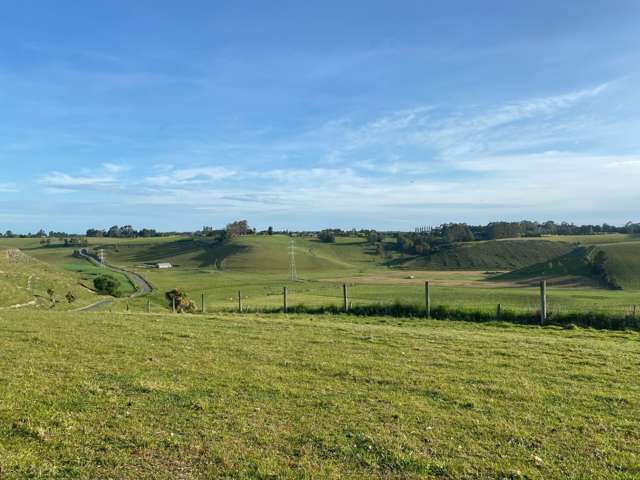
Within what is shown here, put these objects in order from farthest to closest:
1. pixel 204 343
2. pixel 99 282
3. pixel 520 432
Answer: pixel 99 282 → pixel 204 343 → pixel 520 432

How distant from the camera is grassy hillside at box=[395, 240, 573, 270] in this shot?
12888 cm

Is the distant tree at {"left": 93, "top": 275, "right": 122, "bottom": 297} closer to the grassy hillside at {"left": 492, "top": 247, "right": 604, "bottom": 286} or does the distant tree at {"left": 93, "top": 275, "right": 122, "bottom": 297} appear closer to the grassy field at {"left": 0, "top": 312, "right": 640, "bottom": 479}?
the grassy field at {"left": 0, "top": 312, "right": 640, "bottom": 479}

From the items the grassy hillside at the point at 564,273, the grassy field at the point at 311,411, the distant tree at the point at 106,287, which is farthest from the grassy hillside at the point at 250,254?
the grassy field at the point at 311,411

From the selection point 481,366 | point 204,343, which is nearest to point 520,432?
point 481,366

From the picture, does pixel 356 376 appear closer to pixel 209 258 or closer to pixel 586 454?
pixel 586 454

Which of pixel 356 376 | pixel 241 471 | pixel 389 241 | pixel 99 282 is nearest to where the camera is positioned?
pixel 241 471

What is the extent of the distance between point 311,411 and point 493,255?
135m

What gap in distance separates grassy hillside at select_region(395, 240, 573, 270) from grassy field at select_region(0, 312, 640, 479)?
120 meters

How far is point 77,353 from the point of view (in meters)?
11.1

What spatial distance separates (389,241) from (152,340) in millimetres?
177640

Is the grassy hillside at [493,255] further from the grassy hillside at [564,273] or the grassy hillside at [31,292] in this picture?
the grassy hillside at [31,292]

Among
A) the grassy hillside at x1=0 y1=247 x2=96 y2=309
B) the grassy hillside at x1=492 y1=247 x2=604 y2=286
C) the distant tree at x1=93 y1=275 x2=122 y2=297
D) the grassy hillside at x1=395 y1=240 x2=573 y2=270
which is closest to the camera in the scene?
the grassy hillside at x1=0 y1=247 x2=96 y2=309

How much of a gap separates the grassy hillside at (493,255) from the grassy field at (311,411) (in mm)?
120076

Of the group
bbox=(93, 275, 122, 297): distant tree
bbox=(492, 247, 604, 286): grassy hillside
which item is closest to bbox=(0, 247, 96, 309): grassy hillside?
bbox=(93, 275, 122, 297): distant tree
